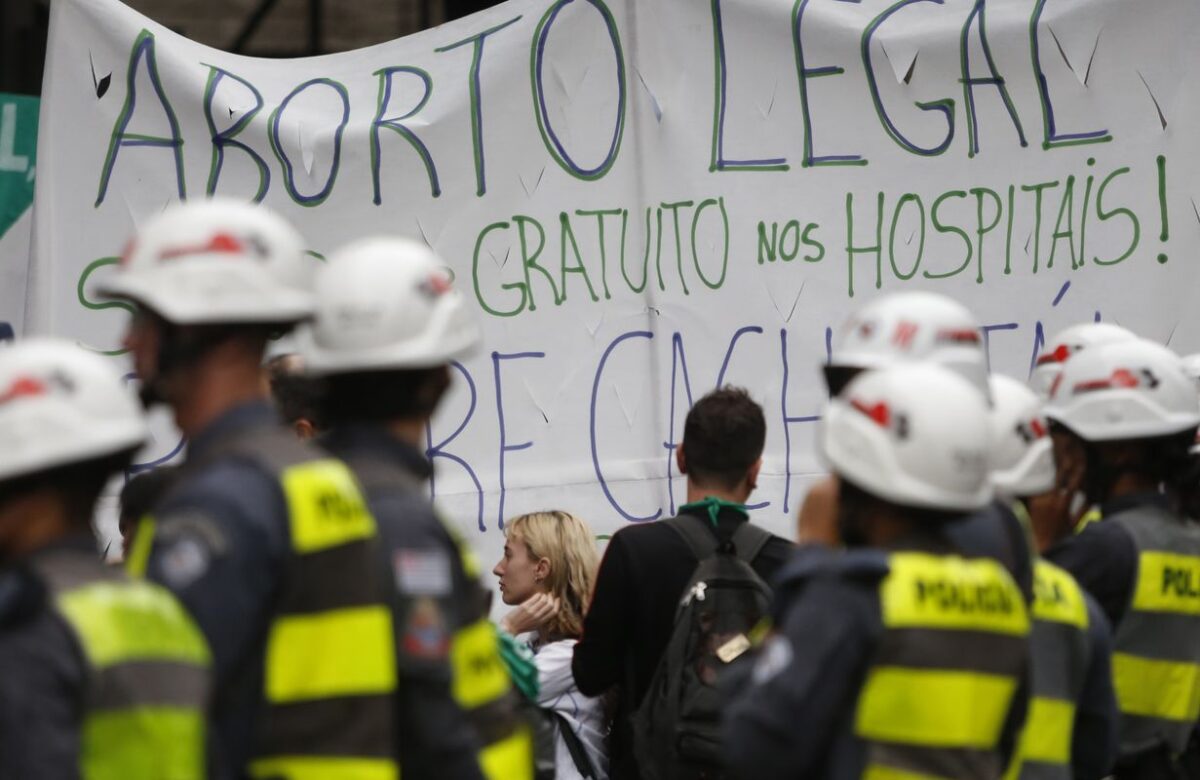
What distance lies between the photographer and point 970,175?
6109 mm

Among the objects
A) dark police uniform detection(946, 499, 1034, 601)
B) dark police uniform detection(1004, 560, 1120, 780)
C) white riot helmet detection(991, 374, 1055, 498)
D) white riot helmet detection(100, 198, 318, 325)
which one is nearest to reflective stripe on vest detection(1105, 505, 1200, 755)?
white riot helmet detection(991, 374, 1055, 498)

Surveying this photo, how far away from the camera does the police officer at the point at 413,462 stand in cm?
300

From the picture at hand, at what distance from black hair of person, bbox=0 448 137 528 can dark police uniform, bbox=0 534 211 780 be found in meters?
0.06

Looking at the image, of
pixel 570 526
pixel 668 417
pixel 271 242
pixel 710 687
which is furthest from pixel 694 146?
pixel 271 242

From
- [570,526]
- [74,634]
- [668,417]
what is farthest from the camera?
[668,417]

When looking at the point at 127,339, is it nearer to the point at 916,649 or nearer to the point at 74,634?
the point at 74,634

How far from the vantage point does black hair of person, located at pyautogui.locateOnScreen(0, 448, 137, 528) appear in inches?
101

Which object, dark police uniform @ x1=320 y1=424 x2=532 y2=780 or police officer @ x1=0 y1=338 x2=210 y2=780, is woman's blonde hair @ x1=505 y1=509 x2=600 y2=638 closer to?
dark police uniform @ x1=320 y1=424 x2=532 y2=780

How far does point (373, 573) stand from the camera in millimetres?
2887

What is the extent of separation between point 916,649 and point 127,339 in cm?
128

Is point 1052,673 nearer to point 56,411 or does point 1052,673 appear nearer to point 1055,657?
point 1055,657

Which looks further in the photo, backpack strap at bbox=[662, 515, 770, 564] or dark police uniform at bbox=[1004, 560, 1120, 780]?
backpack strap at bbox=[662, 515, 770, 564]

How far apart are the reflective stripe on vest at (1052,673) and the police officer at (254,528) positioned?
1.38 metres

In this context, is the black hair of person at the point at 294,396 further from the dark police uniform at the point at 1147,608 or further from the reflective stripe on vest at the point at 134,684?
the reflective stripe on vest at the point at 134,684
